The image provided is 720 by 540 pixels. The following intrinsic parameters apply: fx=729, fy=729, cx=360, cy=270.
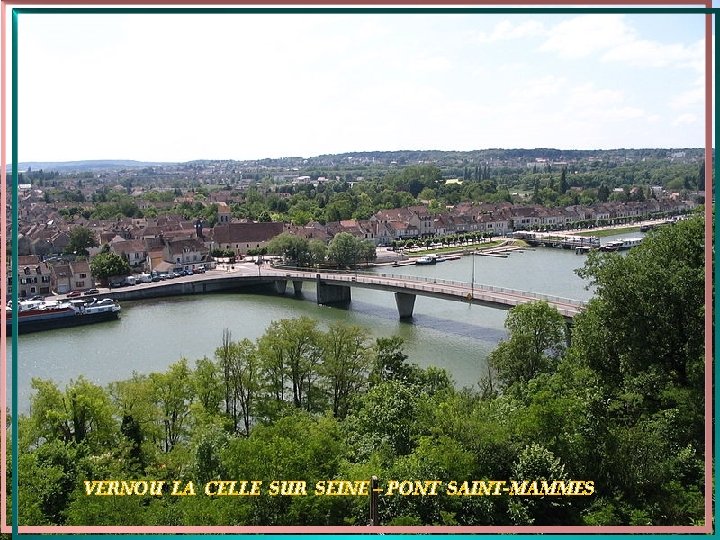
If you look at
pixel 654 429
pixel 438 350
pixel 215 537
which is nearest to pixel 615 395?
pixel 654 429

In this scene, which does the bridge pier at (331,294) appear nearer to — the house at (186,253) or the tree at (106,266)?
the house at (186,253)

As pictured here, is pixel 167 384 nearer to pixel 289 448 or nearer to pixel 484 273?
pixel 289 448

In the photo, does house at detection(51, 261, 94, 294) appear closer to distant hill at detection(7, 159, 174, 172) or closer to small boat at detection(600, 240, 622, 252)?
distant hill at detection(7, 159, 174, 172)

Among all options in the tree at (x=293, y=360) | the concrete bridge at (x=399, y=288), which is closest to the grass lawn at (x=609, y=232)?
the concrete bridge at (x=399, y=288)

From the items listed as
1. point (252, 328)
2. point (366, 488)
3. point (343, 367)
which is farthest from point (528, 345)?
point (252, 328)

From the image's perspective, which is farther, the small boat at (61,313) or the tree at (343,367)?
the small boat at (61,313)
